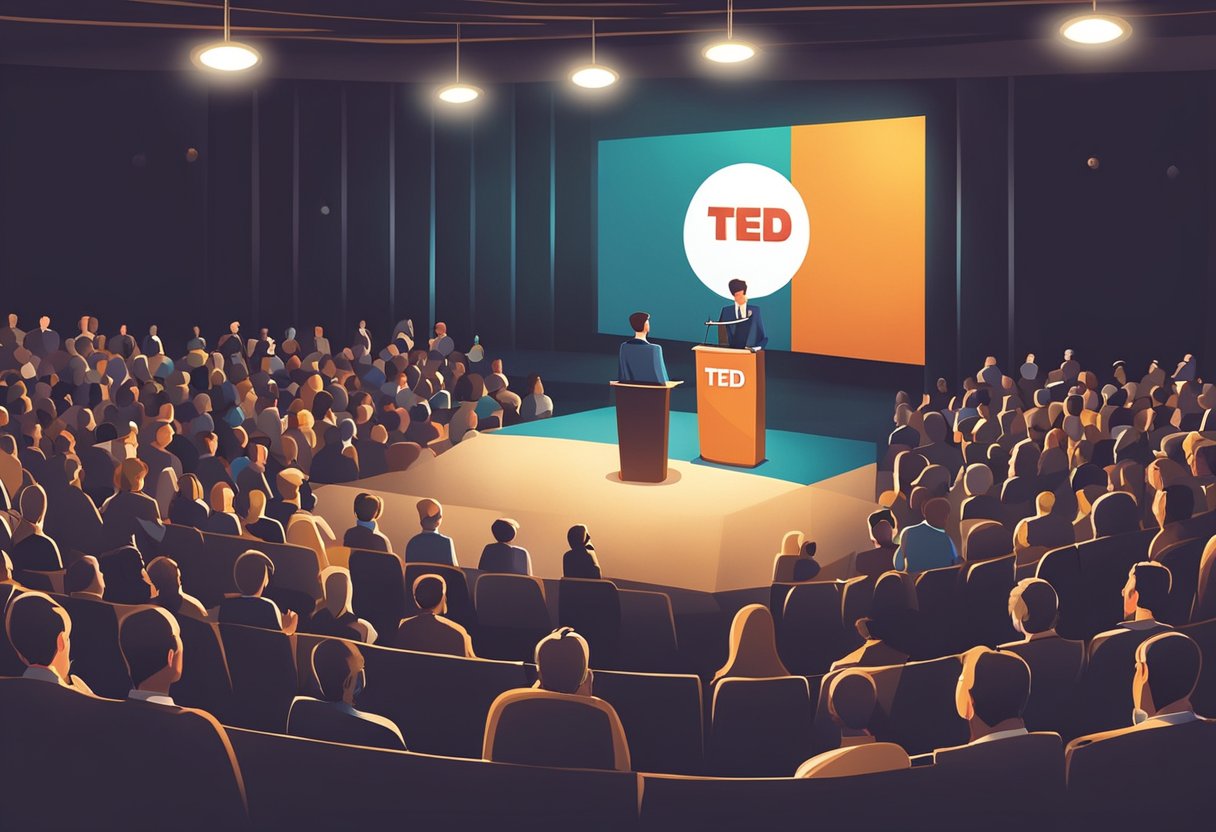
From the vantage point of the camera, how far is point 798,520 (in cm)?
845

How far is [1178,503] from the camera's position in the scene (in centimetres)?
628

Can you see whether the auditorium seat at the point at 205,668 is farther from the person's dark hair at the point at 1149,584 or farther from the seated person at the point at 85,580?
the person's dark hair at the point at 1149,584

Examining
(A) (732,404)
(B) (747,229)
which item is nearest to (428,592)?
(A) (732,404)

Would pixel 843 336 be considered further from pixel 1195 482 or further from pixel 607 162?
pixel 1195 482

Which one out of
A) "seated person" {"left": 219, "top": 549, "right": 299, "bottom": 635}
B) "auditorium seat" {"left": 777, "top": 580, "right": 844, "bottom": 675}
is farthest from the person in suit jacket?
"auditorium seat" {"left": 777, "top": 580, "right": 844, "bottom": 675}

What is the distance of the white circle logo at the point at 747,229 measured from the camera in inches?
579

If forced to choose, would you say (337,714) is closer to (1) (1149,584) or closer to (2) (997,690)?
(2) (997,690)

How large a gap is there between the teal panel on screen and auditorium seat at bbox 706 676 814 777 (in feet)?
36.1

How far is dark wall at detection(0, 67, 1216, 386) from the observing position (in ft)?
42.1

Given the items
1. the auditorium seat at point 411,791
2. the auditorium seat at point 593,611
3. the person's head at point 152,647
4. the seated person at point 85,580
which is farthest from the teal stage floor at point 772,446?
the auditorium seat at point 411,791

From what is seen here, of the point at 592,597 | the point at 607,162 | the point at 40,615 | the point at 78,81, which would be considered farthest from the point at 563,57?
the point at 40,615

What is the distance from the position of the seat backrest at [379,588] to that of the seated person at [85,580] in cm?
112

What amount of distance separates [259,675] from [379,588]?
129cm

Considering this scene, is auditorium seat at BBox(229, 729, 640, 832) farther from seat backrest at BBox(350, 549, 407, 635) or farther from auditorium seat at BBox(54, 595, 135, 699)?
seat backrest at BBox(350, 549, 407, 635)
